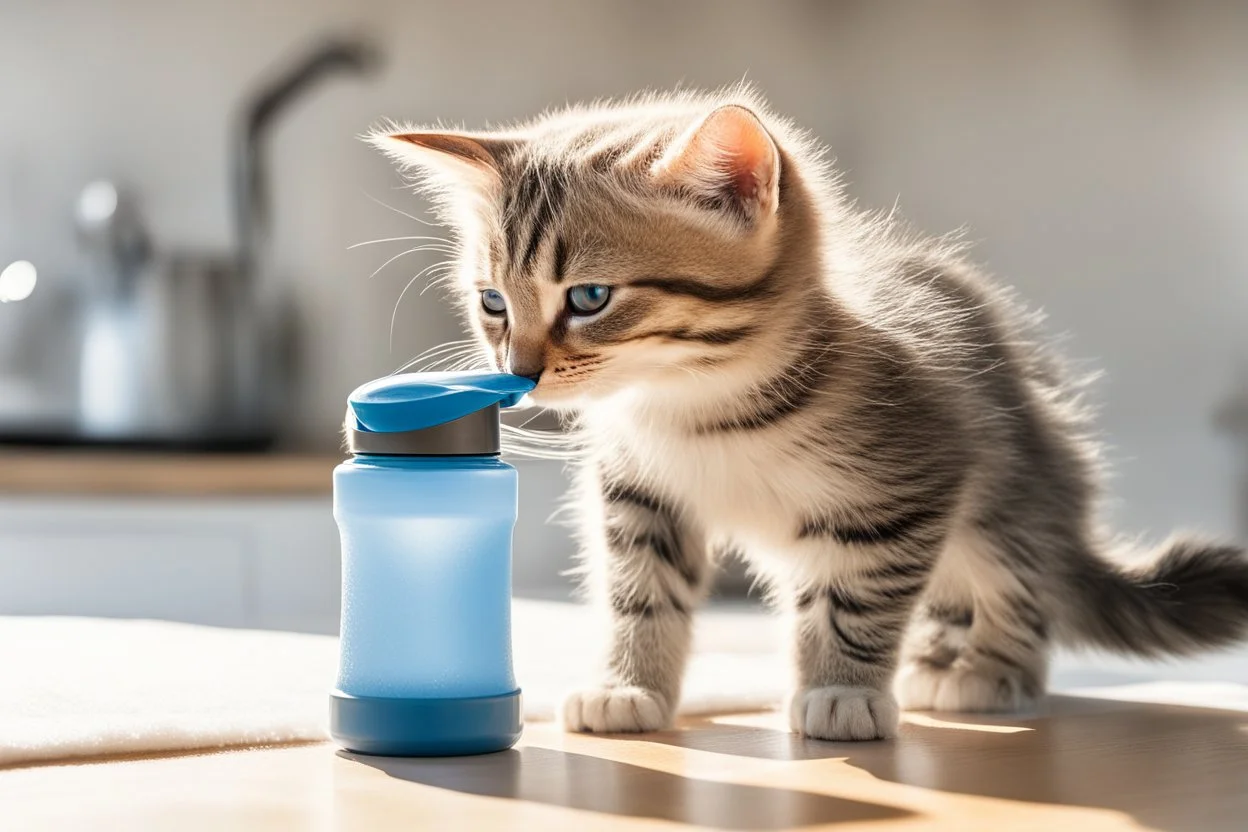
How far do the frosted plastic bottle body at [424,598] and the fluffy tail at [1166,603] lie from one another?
66cm

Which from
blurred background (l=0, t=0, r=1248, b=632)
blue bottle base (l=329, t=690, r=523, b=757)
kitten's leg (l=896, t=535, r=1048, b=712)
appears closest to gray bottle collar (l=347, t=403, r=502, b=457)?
blue bottle base (l=329, t=690, r=523, b=757)

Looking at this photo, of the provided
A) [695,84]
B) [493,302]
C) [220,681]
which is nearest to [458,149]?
[493,302]

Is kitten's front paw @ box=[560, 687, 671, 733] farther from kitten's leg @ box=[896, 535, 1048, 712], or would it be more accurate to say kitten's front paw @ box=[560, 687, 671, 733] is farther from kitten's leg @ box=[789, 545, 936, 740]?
kitten's leg @ box=[896, 535, 1048, 712]

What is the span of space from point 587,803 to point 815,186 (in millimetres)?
645

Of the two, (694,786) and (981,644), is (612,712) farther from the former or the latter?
(981,644)

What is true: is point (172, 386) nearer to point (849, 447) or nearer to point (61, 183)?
point (61, 183)

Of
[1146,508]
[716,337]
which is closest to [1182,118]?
[1146,508]

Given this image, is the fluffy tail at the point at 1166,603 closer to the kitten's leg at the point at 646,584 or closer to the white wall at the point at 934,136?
the kitten's leg at the point at 646,584

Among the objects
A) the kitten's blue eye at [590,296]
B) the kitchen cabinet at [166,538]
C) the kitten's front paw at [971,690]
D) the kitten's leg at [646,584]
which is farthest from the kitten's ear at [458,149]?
the kitchen cabinet at [166,538]

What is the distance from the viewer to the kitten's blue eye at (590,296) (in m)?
1.08

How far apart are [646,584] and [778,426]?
19 cm

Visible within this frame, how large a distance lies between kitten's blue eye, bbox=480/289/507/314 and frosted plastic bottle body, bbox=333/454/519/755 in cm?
28

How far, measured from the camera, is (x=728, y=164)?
1083 millimetres

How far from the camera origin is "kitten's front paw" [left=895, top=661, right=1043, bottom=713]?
1208 millimetres
